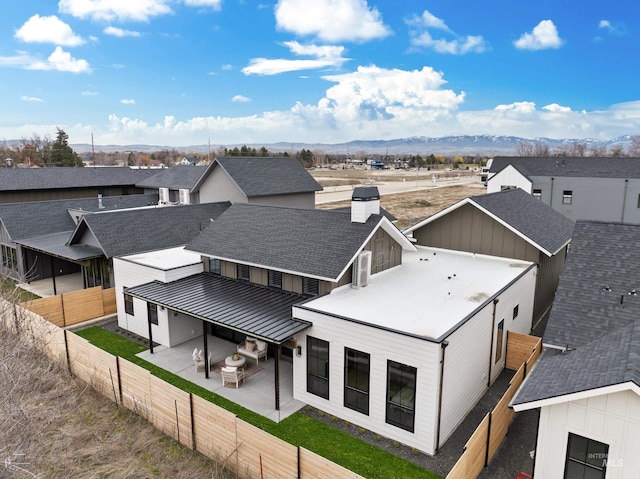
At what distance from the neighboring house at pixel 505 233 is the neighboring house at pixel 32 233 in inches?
865

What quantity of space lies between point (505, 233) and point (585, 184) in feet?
90.2

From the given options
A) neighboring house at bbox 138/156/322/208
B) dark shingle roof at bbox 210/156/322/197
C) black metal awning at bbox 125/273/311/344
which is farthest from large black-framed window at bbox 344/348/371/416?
dark shingle roof at bbox 210/156/322/197

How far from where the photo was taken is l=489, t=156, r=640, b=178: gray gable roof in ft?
132

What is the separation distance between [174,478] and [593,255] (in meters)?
13.3

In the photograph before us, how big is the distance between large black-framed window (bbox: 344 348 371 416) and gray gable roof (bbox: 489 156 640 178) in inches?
1502

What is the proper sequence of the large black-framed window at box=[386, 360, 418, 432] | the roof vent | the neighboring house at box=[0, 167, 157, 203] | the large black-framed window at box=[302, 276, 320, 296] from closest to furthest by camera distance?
1. the large black-framed window at box=[386, 360, 418, 432]
2. the large black-framed window at box=[302, 276, 320, 296]
3. the roof vent
4. the neighboring house at box=[0, 167, 157, 203]

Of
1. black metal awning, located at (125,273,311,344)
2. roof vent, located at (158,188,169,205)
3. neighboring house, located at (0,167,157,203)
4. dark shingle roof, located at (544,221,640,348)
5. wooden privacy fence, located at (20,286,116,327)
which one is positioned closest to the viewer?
dark shingle roof, located at (544,221,640,348)

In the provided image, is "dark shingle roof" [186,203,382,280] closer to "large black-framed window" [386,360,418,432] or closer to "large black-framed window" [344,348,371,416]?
"large black-framed window" [344,348,371,416]

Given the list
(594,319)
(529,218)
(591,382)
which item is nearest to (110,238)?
(529,218)

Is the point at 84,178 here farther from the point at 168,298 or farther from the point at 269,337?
the point at 269,337

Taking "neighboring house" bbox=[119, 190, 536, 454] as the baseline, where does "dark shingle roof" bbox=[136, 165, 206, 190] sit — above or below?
above

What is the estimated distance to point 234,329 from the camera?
13.8 m

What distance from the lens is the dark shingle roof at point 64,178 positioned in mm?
38531

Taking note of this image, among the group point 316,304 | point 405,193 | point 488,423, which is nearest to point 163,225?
point 316,304
